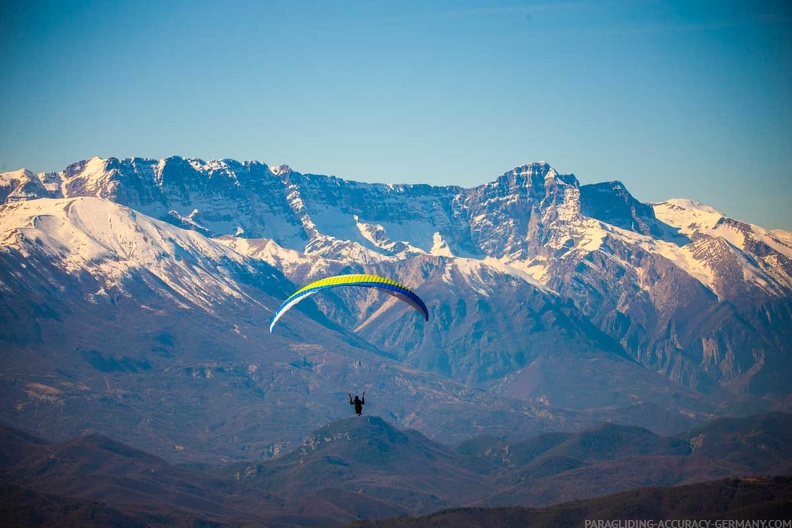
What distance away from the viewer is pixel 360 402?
198625mm
